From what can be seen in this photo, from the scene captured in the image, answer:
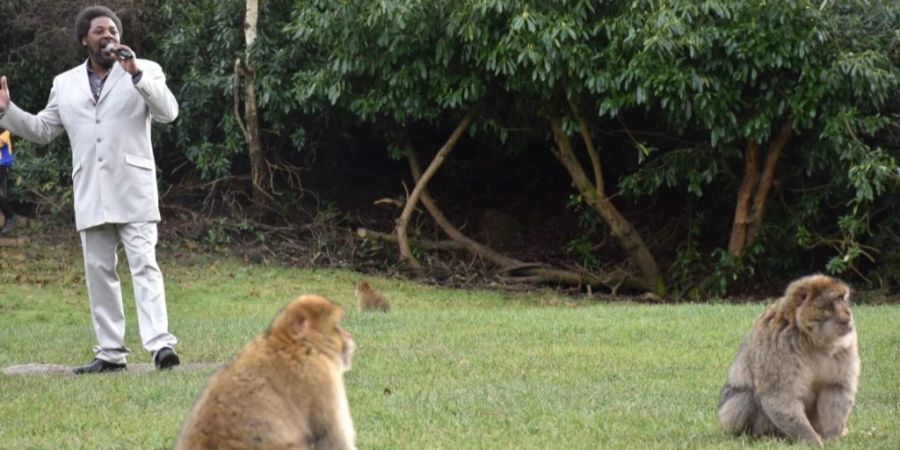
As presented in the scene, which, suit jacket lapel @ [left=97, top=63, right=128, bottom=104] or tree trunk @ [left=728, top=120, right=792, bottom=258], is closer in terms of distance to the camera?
suit jacket lapel @ [left=97, top=63, right=128, bottom=104]

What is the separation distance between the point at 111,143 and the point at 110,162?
0.42 ft

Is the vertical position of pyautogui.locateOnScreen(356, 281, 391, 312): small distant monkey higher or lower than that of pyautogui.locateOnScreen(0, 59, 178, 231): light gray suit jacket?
lower

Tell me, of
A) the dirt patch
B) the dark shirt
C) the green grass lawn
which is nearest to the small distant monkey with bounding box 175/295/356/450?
the green grass lawn

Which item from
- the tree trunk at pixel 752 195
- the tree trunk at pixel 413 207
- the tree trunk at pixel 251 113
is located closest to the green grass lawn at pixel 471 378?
the tree trunk at pixel 413 207

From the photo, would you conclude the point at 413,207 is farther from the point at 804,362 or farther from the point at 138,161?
the point at 804,362

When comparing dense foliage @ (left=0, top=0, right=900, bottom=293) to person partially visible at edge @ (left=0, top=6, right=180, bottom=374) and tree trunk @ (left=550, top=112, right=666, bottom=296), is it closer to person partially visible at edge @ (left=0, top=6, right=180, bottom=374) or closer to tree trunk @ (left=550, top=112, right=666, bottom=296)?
tree trunk @ (left=550, top=112, right=666, bottom=296)

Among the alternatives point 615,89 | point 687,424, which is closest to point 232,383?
point 687,424

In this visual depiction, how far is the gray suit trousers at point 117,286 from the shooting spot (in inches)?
366

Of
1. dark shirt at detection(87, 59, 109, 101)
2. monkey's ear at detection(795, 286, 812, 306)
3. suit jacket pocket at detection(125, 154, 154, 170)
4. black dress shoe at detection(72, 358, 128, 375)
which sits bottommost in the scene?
black dress shoe at detection(72, 358, 128, 375)

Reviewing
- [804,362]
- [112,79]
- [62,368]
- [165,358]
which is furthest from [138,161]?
[804,362]

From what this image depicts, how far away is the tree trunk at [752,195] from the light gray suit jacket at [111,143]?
9451 millimetres

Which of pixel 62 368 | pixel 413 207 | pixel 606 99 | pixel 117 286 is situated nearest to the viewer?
pixel 117 286

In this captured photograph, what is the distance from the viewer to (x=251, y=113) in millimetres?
19031

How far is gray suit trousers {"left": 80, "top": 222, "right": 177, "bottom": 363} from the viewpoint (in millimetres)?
9297
